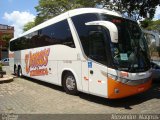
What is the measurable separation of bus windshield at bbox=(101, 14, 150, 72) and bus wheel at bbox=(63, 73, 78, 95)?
106 inches

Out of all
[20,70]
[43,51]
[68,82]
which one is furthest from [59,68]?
[20,70]

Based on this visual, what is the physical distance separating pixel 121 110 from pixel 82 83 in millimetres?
2136

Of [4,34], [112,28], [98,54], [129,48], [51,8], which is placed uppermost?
[51,8]

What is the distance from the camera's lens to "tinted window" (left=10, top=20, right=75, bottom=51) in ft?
38.7

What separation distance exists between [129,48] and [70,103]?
291 cm

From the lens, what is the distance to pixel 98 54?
9.77 meters

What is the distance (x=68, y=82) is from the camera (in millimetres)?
11820

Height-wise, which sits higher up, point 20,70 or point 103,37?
point 103,37

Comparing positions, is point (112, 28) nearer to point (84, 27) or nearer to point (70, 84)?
point (84, 27)

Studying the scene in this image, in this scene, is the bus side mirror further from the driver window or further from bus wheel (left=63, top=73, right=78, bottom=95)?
bus wheel (left=63, top=73, right=78, bottom=95)

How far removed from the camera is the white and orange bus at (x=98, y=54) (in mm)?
9336

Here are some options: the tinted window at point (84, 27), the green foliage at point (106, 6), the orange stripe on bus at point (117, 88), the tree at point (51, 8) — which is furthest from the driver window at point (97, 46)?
the tree at point (51, 8)

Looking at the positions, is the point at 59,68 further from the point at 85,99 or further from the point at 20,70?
the point at 20,70

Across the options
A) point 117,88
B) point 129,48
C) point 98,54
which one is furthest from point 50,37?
point 117,88
